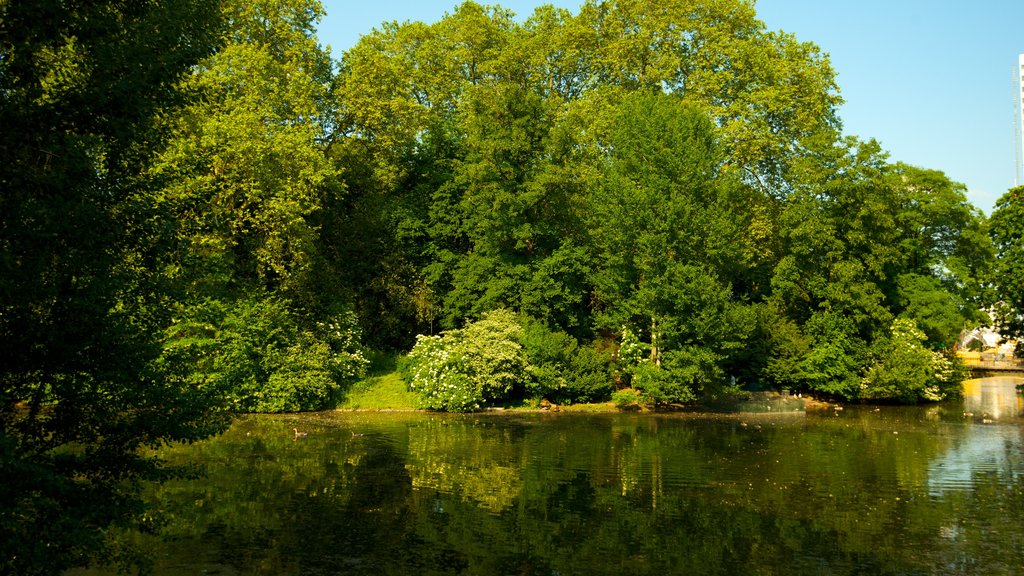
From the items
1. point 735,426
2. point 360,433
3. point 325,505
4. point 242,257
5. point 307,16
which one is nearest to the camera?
point 325,505

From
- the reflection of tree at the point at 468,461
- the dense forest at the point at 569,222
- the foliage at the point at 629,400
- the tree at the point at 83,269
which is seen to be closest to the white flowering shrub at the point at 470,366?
the dense forest at the point at 569,222

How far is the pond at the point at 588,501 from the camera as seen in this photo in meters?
15.4

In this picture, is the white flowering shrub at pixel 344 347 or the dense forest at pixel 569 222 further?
the white flowering shrub at pixel 344 347

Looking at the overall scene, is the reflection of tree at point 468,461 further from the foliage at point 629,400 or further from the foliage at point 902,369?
the foliage at point 902,369

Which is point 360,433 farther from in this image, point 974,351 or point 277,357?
point 974,351

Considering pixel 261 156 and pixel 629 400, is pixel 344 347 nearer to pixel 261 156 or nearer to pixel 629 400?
pixel 261 156

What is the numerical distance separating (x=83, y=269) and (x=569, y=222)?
117 feet

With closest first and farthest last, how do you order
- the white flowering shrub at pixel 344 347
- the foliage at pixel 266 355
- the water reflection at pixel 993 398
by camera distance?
the foliage at pixel 266 355 < the white flowering shrub at pixel 344 347 < the water reflection at pixel 993 398

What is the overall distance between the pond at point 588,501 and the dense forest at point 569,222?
21.3 feet

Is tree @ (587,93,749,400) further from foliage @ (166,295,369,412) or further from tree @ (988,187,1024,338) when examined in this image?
foliage @ (166,295,369,412)

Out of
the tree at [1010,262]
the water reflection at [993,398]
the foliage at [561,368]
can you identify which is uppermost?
the tree at [1010,262]

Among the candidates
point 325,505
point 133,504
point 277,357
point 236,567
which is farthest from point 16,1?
point 277,357

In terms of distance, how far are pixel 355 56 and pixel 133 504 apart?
130 feet

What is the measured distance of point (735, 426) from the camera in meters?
35.5
